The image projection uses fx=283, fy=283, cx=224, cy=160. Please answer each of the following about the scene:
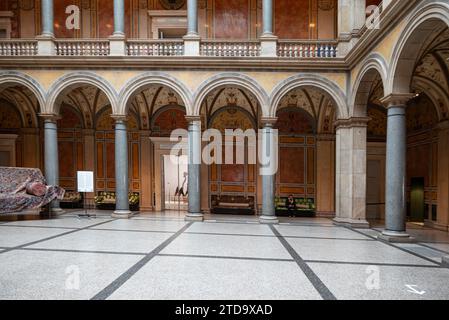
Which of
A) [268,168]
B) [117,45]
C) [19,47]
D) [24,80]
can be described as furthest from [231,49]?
[19,47]

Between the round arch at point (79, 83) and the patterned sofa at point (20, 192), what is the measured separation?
2.30m

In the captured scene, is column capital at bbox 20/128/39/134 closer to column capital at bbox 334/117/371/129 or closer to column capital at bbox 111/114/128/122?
column capital at bbox 111/114/128/122

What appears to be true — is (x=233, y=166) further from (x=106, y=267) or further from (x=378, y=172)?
(x=106, y=267)

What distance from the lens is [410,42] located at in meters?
5.89

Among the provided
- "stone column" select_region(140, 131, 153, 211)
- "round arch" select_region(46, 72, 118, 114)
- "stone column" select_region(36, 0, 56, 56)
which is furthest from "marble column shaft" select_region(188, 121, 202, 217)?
"stone column" select_region(36, 0, 56, 56)

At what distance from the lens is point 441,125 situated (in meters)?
9.13

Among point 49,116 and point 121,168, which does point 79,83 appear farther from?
point 121,168

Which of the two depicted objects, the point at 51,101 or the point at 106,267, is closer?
the point at 106,267

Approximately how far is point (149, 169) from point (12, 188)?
501 centimetres

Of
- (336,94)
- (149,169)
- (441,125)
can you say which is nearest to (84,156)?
(149,169)

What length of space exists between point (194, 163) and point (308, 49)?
17.6 feet

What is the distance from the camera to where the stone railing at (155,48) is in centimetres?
961

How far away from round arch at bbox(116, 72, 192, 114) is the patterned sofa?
3422 millimetres

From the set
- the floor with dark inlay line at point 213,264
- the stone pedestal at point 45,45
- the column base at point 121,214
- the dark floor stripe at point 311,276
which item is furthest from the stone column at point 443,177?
the stone pedestal at point 45,45
